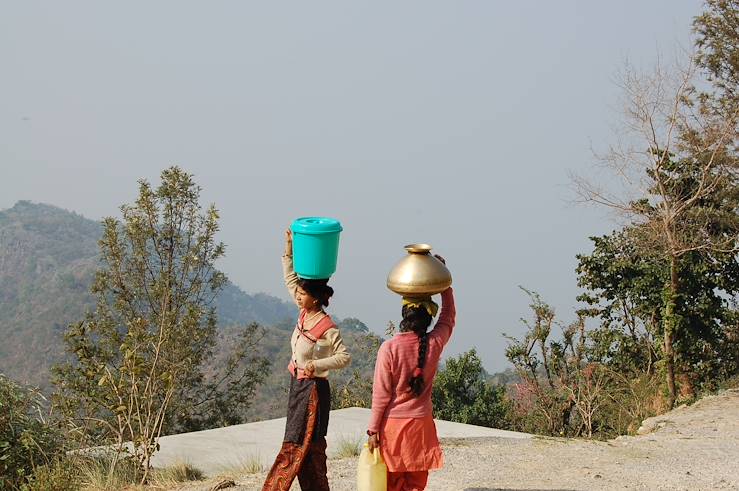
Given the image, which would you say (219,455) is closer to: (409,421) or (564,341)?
(409,421)

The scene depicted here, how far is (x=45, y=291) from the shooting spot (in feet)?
244

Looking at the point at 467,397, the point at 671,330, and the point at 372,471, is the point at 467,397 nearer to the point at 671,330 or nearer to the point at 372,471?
the point at 671,330

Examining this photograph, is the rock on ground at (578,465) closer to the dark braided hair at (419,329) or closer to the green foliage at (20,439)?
the green foliage at (20,439)

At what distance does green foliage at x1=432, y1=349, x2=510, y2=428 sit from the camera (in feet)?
49.4

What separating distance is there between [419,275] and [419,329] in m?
0.31

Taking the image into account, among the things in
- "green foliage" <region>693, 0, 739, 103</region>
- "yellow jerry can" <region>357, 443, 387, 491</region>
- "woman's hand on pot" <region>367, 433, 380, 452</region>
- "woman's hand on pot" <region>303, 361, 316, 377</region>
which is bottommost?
"yellow jerry can" <region>357, 443, 387, 491</region>

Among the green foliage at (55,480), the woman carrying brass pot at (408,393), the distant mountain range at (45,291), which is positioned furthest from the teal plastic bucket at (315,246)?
the distant mountain range at (45,291)

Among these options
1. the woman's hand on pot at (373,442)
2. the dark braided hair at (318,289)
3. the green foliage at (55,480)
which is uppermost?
the dark braided hair at (318,289)

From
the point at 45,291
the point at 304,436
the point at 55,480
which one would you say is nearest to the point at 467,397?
the point at 55,480

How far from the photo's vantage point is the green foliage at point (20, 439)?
25.6 feet

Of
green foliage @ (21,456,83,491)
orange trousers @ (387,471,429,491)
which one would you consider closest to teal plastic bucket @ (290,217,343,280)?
orange trousers @ (387,471,429,491)

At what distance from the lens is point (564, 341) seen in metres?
15.5

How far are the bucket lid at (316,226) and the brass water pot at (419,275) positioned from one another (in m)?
0.47

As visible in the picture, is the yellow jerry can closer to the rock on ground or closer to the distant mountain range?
the rock on ground
